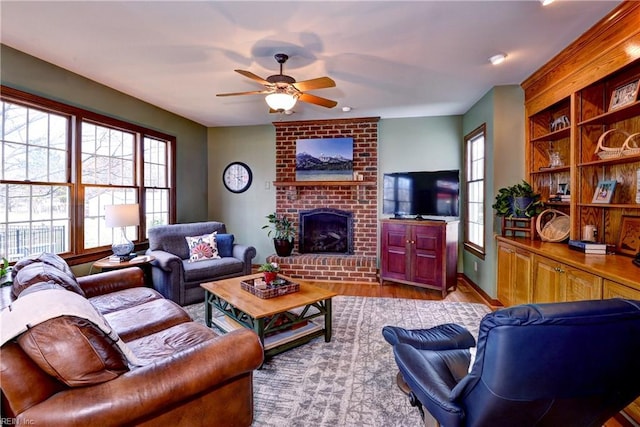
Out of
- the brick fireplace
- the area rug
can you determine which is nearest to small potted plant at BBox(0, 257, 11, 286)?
the area rug

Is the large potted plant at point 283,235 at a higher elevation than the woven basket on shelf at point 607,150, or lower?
lower

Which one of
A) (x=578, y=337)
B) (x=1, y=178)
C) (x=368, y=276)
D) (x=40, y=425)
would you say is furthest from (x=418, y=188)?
(x=1, y=178)

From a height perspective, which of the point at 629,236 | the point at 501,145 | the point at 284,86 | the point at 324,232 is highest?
the point at 284,86

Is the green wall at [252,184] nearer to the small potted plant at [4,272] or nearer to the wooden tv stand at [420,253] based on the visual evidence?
the wooden tv stand at [420,253]

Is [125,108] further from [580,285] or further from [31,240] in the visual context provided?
[580,285]

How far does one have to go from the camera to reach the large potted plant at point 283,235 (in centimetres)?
505

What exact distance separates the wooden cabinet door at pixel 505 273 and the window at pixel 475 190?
20.1 inches

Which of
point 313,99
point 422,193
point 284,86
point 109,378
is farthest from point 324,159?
point 109,378

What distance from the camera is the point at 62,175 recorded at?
330 cm

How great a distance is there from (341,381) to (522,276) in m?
2.13

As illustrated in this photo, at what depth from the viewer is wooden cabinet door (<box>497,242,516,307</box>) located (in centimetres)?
326

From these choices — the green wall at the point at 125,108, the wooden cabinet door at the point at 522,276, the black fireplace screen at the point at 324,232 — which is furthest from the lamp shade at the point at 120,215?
the wooden cabinet door at the point at 522,276

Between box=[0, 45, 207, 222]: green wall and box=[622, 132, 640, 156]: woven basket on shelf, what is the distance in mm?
5115

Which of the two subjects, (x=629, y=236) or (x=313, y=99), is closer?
(x=629, y=236)
